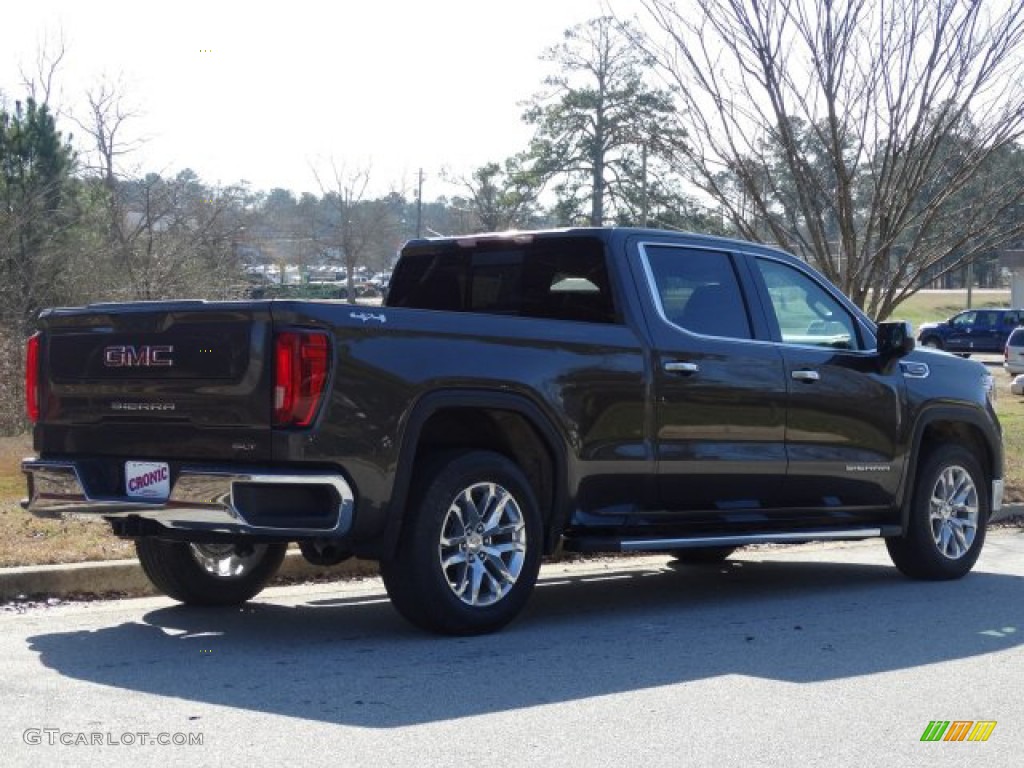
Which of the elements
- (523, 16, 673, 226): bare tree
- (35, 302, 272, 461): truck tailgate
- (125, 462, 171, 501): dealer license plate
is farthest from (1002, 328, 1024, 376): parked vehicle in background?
(125, 462, 171, 501): dealer license plate

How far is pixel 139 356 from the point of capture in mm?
6938

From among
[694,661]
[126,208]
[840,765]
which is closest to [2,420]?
[126,208]

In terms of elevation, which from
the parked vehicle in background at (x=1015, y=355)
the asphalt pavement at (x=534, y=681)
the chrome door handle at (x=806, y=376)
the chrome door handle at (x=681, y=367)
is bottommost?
the parked vehicle in background at (x=1015, y=355)

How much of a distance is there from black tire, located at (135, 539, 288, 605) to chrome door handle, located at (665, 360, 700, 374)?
223 centimetres

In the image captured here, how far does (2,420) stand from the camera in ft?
76.6

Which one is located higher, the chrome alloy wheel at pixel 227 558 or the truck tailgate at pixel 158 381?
the truck tailgate at pixel 158 381

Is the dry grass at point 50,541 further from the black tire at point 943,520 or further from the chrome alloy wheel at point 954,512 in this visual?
the chrome alloy wheel at point 954,512

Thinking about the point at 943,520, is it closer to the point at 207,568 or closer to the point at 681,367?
the point at 681,367

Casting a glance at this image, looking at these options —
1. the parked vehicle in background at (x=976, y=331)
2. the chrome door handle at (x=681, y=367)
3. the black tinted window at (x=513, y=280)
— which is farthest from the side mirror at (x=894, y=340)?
the parked vehicle in background at (x=976, y=331)

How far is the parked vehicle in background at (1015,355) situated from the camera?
130 feet

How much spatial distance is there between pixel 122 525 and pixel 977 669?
3.88m

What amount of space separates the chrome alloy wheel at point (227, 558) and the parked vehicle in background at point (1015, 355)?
113 feet

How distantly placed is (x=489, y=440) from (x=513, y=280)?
1.38m

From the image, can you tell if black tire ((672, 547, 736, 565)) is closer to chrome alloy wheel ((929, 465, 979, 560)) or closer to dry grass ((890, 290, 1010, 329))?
chrome alloy wheel ((929, 465, 979, 560))
